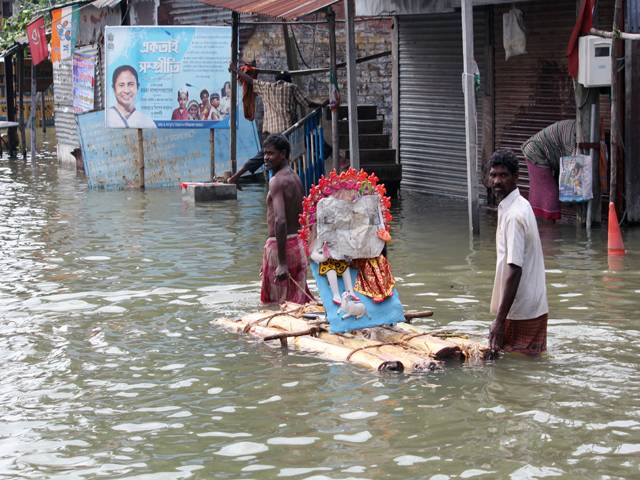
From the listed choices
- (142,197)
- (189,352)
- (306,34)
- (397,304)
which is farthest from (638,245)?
(306,34)

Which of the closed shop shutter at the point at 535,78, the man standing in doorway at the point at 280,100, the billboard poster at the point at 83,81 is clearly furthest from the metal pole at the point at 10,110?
the closed shop shutter at the point at 535,78

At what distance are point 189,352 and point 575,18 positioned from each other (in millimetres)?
8294

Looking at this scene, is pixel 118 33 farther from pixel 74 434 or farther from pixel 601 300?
pixel 74 434

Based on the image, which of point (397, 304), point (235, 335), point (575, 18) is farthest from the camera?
point (575, 18)

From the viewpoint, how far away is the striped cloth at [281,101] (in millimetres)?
18234

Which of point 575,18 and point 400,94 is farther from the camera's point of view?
point 400,94

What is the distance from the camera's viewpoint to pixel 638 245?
42.8 ft

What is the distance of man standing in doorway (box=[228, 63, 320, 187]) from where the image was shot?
18234 mm

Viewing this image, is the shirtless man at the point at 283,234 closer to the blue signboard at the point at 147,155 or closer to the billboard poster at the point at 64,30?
the blue signboard at the point at 147,155

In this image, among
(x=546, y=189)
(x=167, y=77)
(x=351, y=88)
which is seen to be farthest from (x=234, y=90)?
(x=546, y=189)

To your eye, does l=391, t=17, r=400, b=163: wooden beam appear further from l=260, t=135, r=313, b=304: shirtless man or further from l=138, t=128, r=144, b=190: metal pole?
l=260, t=135, r=313, b=304: shirtless man

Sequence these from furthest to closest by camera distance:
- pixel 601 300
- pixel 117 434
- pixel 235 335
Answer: pixel 601 300
pixel 235 335
pixel 117 434

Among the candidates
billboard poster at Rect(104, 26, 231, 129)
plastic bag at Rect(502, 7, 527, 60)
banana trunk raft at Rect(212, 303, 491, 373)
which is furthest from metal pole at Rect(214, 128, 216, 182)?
banana trunk raft at Rect(212, 303, 491, 373)

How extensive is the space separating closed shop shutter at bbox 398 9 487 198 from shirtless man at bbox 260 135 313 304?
26.6 ft
